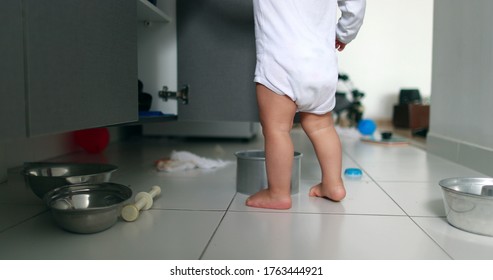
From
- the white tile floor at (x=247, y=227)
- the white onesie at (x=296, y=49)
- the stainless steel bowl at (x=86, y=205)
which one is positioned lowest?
the white tile floor at (x=247, y=227)

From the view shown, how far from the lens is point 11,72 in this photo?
24.9 inches

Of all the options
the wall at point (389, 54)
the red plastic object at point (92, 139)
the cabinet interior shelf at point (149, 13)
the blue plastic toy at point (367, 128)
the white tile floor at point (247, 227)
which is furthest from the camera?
the wall at point (389, 54)

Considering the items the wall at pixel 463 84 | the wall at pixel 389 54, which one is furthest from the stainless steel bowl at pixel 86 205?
the wall at pixel 389 54

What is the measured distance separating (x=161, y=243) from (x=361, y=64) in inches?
165

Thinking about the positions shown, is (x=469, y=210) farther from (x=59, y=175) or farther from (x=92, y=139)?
(x=92, y=139)

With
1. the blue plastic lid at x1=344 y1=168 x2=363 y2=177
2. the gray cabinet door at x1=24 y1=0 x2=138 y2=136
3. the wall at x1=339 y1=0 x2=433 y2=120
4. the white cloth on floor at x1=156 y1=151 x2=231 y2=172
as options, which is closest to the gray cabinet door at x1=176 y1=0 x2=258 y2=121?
the white cloth on floor at x1=156 y1=151 x2=231 y2=172

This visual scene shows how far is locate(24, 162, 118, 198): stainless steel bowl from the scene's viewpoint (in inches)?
41.3

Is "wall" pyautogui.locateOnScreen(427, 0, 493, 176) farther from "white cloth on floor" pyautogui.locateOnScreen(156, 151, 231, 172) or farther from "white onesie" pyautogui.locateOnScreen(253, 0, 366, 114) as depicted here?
"white cloth on floor" pyautogui.locateOnScreen(156, 151, 231, 172)

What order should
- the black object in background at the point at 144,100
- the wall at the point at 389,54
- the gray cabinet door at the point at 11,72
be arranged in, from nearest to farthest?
1. the gray cabinet door at the point at 11,72
2. the black object in background at the point at 144,100
3. the wall at the point at 389,54

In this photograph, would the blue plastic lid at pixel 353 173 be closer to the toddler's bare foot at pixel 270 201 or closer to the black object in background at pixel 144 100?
the toddler's bare foot at pixel 270 201

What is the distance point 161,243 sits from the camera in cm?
80

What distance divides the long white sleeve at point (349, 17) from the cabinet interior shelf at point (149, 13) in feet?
1.88

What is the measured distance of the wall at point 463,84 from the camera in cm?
153
